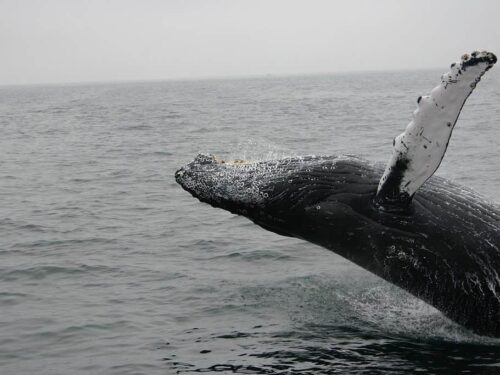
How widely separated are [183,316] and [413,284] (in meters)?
3.13

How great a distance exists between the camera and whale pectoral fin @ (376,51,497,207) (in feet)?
20.7

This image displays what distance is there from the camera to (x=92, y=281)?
35.7 feet

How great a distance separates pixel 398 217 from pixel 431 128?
49.6 inches

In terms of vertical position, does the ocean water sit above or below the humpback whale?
below

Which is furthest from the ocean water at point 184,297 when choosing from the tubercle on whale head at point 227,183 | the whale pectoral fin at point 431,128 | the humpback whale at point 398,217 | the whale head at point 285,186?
the whale pectoral fin at point 431,128

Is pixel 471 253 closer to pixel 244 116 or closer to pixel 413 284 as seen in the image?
pixel 413 284

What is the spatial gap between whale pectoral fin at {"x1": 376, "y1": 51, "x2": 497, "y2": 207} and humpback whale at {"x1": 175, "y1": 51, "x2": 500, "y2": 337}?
14mm

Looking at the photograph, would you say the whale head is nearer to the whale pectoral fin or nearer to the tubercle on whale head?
the tubercle on whale head

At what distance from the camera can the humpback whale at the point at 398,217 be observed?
294 inches

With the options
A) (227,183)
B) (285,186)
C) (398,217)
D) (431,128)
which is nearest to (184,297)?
(227,183)

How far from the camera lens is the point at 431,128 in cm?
674

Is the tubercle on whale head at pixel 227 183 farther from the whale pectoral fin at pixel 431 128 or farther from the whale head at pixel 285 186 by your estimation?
the whale pectoral fin at pixel 431 128

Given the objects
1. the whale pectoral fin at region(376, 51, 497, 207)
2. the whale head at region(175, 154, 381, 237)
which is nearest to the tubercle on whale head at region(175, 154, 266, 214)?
the whale head at region(175, 154, 381, 237)

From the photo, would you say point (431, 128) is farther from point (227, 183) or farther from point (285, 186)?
point (227, 183)
